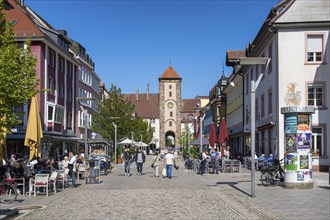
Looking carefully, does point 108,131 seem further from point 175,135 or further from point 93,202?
point 175,135

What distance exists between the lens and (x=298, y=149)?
64.9 feet

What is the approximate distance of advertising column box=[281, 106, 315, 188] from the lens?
64.0 feet

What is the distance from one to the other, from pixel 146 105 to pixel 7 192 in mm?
133597

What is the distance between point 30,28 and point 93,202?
102ft

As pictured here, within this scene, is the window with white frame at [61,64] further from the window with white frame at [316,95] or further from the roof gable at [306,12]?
the window with white frame at [316,95]

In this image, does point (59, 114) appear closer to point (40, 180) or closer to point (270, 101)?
point (270, 101)

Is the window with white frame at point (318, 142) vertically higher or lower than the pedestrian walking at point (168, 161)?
higher

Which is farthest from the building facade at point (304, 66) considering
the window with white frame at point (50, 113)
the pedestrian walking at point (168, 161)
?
the window with white frame at point (50, 113)

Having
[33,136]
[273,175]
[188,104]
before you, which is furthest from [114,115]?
[188,104]

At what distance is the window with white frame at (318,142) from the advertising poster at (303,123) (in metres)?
12.7

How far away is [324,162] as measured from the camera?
31594mm

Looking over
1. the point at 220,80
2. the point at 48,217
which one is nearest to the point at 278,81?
the point at 48,217

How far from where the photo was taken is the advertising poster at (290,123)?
19875mm

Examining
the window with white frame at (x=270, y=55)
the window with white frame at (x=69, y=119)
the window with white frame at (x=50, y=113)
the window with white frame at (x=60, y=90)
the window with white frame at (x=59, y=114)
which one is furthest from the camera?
the window with white frame at (x=69, y=119)
